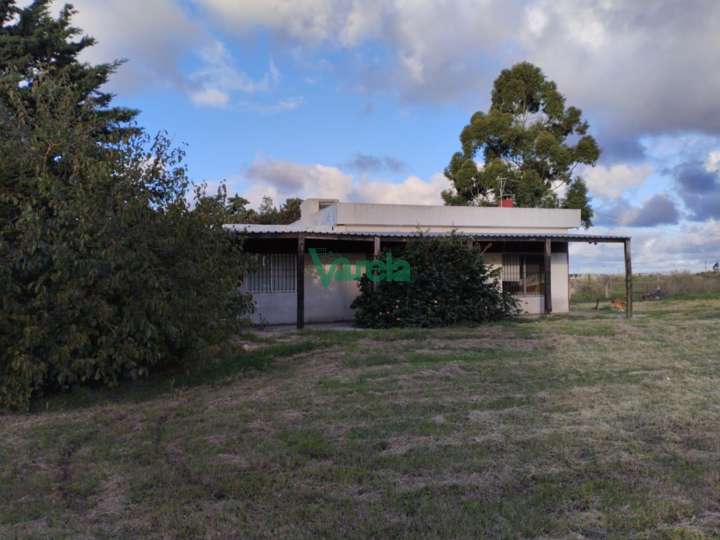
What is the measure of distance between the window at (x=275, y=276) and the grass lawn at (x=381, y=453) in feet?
24.2

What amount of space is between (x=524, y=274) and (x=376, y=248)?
6.17 meters

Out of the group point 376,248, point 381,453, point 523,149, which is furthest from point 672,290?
point 381,453

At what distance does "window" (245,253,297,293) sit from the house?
3 centimetres

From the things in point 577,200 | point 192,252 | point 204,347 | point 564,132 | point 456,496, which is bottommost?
point 456,496

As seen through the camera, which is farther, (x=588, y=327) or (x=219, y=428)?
(x=588, y=327)

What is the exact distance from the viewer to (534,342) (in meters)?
11.3

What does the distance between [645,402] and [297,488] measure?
4.07m

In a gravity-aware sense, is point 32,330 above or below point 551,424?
above

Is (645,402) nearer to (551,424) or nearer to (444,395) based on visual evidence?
(551,424)

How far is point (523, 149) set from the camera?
30.3m

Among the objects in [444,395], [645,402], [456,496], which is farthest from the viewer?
[444,395]

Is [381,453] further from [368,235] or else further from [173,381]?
[368,235]

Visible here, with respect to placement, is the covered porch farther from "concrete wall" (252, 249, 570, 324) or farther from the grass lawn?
the grass lawn

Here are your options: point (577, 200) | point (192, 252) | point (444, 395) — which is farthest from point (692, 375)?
point (577, 200)
